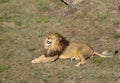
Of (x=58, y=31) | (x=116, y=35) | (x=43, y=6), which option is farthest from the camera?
(x=43, y=6)

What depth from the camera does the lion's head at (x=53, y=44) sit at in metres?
14.4

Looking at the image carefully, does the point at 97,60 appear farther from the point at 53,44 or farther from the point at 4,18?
the point at 4,18

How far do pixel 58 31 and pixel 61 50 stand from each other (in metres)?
2.91

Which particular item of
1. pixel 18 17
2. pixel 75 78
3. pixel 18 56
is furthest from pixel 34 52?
pixel 18 17

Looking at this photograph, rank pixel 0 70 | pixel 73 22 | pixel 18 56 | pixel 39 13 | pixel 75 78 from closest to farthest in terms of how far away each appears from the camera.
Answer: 1. pixel 75 78
2. pixel 0 70
3. pixel 18 56
4. pixel 73 22
5. pixel 39 13

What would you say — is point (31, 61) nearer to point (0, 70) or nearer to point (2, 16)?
point (0, 70)

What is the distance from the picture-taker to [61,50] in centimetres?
1478

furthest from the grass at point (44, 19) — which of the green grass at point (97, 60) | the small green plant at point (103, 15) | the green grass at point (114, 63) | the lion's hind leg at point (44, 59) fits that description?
the green grass at point (114, 63)

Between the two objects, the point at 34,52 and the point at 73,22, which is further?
the point at 73,22

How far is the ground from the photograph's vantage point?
13562 mm

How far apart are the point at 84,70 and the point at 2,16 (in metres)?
6.90

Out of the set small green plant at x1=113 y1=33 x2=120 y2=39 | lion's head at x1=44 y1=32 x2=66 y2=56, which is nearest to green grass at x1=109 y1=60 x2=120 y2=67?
lion's head at x1=44 y1=32 x2=66 y2=56

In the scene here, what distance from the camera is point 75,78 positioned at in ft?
43.5

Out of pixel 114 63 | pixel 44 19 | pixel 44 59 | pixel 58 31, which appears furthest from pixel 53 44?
pixel 44 19
